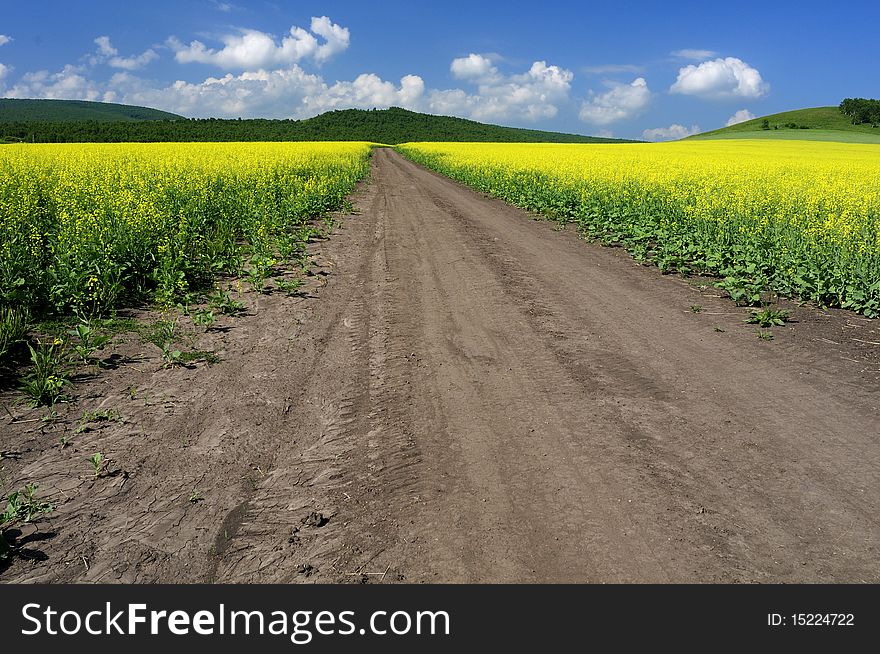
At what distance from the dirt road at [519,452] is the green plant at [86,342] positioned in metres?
1.34

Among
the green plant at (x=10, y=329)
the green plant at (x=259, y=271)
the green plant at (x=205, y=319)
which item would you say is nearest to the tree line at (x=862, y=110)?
the green plant at (x=259, y=271)

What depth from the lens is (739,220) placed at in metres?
12.0

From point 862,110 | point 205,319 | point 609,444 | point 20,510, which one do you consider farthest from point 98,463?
point 862,110

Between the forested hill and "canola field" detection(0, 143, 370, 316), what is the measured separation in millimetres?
58378

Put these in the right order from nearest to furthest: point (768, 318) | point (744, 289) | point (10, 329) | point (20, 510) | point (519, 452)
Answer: point (20, 510) < point (519, 452) < point (10, 329) < point (768, 318) < point (744, 289)

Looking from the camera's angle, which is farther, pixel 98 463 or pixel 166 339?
pixel 166 339

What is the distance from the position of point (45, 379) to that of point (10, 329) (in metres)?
1.17

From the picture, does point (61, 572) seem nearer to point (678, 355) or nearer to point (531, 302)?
point (678, 355)

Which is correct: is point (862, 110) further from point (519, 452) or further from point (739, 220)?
point (519, 452)

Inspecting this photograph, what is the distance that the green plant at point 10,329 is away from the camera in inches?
227

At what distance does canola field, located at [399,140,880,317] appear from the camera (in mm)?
8844

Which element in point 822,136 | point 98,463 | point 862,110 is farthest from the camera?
point 862,110

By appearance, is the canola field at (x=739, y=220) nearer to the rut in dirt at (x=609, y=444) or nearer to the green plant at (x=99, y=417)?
the rut in dirt at (x=609, y=444)

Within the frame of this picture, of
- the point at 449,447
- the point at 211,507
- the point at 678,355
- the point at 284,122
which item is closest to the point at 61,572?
the point at 211,507
